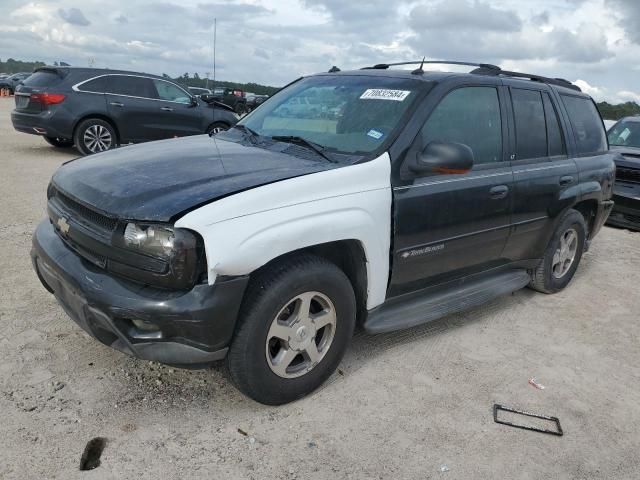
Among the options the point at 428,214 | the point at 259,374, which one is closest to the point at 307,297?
the point at 259,374

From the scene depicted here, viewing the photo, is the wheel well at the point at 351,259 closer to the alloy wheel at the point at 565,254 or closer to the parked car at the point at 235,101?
the alloy wheel at the point at 565,254

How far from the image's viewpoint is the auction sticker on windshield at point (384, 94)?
11.8ft

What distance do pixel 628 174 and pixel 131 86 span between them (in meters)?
9.02

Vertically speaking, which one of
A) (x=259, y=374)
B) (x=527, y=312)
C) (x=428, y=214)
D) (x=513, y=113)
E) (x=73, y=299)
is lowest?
(x=527, y=312)

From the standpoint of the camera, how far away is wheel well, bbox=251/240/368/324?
3143mm

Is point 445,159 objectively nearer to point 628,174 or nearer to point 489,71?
point 489,71

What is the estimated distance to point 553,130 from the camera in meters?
4.63

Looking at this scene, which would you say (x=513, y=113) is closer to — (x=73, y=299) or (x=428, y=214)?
(x=428, y=214)

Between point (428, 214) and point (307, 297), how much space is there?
0.99 m

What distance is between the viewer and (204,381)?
10.7ft

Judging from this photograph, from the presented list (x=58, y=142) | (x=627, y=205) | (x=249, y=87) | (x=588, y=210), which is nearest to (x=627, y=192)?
(x=627, y=205)

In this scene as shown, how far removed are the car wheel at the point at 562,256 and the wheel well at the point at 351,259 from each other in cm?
228

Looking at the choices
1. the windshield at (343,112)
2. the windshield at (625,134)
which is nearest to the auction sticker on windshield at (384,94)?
the windshield at (343,112)

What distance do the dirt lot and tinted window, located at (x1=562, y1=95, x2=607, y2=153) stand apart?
1.76 m
